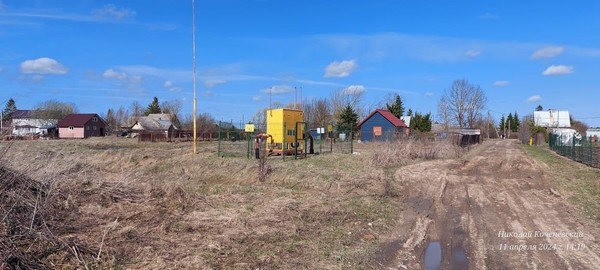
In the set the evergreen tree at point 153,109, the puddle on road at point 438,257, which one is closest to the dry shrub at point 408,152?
the puddle on road at point 438,257

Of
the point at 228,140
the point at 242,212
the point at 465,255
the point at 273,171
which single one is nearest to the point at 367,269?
the point at 465,255

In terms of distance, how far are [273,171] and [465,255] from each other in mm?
9869

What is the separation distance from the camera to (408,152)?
26.1 meters

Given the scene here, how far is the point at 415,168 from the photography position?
785 inches

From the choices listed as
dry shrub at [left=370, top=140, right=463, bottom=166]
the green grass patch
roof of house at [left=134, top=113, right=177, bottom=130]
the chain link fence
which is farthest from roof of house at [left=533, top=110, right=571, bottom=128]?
the green grass patch

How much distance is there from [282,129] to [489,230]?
16.9 metres

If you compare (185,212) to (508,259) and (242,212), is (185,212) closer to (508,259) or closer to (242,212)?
(242,212)

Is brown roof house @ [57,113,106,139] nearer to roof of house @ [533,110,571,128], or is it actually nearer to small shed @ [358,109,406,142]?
small shed @ [358,109,406,142]

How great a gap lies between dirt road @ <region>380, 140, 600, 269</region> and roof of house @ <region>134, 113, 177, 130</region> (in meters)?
74.6

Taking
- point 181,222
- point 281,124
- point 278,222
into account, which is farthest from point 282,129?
point 181,222

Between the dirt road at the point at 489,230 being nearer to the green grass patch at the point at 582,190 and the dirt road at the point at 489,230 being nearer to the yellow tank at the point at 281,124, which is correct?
the green grass patch at the point at 582,190

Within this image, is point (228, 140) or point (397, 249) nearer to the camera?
point (397, 249)

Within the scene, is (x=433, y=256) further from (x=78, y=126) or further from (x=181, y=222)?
(x=78, y=126)

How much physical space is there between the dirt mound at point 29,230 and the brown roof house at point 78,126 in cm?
7852
